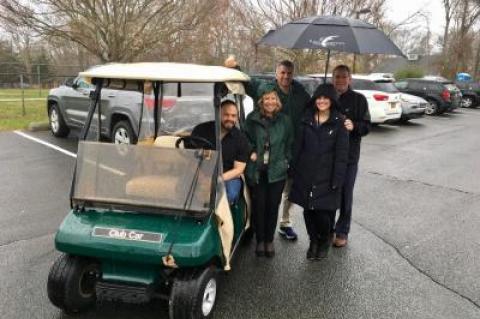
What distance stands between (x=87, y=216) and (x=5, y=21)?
38.2ft

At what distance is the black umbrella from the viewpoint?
13.8ft

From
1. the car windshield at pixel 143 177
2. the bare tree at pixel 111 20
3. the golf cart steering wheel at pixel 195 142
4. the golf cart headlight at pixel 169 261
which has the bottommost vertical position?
the golf cart headlight at pixel 169 261

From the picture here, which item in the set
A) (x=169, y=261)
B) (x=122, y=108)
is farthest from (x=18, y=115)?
(x=169, y=261)

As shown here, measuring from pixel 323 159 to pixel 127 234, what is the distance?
1.90 metres

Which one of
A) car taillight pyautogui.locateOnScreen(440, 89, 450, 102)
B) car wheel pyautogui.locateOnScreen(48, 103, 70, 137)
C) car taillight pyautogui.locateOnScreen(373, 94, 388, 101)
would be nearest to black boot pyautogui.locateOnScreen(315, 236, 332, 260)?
car wheel pyautogui.locateOnScreen(48, 103, 70, 137)

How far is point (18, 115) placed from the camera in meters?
13.8

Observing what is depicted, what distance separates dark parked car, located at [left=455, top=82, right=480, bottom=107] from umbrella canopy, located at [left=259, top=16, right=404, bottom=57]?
74.5 ft

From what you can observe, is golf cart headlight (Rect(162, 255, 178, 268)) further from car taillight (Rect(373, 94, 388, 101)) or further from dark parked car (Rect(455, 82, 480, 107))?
dark parked car (Rect(455, 82, 480, 107))

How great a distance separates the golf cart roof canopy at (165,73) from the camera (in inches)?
124

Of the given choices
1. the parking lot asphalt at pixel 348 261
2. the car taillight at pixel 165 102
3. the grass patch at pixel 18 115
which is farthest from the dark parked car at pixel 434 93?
the car taillight at pixel 165 102

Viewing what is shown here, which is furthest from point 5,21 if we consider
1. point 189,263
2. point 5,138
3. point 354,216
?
point 189,263

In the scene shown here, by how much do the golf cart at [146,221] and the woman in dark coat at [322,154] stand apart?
93cm

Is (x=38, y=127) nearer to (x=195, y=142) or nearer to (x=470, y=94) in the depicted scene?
(x=195, y=142)

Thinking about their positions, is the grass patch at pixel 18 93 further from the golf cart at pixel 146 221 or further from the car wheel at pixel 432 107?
the golf cart at pixel 146 221
